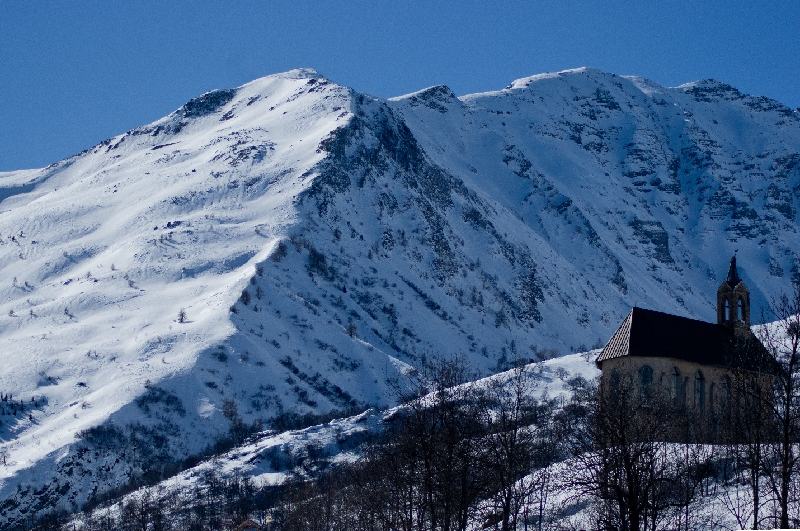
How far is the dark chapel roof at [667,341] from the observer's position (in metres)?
79.1

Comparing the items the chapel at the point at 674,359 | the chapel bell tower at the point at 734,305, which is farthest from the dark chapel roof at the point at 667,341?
the chapel bell tower at the point at 734,305

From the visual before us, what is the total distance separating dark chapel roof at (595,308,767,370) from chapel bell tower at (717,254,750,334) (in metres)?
3.04

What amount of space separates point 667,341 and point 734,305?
10.0 metres

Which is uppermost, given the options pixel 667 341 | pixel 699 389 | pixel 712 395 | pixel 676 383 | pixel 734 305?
pixel 734 305

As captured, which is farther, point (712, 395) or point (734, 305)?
point (734, 305)

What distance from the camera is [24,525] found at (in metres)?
114

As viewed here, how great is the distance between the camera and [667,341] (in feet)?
263

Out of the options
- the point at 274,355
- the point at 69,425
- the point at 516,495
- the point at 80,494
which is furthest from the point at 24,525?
the point at 516,495

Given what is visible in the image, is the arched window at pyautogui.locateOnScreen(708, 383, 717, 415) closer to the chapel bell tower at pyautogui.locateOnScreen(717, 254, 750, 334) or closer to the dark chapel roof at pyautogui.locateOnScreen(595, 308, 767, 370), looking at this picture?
the dark chapel roof at pyautogui.locateOnScreen(595, 308, 767, 370)

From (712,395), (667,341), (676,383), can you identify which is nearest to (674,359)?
(667,341)

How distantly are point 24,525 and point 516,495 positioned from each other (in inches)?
3224

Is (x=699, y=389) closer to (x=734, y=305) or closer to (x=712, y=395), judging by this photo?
(x=712, y=395)

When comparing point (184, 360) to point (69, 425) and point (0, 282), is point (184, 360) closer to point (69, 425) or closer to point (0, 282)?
point (69, 425)

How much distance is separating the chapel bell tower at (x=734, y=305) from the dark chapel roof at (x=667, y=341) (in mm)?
3042
